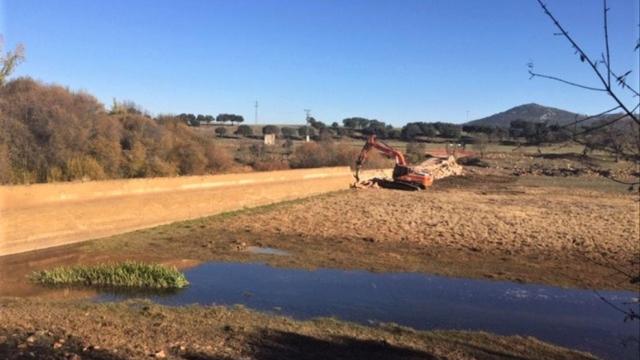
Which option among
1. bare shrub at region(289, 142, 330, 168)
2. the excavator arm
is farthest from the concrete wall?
bare shrub at region(289, 142, 330, 168)

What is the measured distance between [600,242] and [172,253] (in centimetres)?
1357

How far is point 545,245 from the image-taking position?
71.5 ft

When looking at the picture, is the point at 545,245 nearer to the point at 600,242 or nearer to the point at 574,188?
the point at 600,242

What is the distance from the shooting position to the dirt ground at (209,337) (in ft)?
23.0

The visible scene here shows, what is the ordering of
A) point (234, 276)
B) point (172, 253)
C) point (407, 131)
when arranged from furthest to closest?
point (407, 131), point (172, 253), point (234, 276)

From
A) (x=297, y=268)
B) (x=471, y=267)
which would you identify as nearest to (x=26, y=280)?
(x=297, y=268)

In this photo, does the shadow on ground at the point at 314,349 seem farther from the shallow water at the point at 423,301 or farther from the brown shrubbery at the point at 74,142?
the brown shrubbery at the point at 74,142

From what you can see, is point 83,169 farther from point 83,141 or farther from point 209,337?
point 209,337

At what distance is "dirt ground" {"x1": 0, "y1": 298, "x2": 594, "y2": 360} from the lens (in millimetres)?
6996

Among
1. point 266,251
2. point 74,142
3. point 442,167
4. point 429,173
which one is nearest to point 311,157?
point 429,173

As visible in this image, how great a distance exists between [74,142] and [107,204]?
376 inches

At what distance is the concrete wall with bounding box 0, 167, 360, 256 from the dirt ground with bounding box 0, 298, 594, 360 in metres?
7.56

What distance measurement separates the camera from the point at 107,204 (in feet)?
72.4

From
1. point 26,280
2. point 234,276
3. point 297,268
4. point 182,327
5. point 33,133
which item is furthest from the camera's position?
point 33,133
